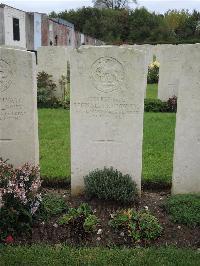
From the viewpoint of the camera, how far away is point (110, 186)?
17.5ft

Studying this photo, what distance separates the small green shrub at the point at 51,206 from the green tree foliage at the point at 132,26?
4694cm

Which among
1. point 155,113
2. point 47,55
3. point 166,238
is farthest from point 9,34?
point 166,238

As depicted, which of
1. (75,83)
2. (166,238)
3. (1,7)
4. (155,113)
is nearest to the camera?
(166,238)

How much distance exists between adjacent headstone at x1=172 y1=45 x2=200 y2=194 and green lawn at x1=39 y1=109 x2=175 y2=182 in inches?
24.5

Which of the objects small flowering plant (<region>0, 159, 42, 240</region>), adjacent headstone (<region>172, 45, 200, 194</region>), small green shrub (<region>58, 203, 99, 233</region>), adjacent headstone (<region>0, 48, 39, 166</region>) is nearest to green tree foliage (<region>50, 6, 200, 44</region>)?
adjacent headstone (<region>0, 48, 39, 166</region>)

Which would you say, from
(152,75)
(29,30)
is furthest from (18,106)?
(29,30)

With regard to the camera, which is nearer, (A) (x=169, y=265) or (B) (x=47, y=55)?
(A) (x=169, y=265)

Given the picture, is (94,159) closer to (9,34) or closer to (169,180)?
(169,180)

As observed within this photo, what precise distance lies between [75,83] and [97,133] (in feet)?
2.66

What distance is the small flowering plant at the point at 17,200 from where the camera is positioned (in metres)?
4.62

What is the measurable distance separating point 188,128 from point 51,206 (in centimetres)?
227

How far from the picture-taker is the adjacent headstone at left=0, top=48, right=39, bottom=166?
18.6 ft

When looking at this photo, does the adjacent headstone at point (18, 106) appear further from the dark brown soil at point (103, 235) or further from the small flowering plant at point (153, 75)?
the small flowering plant at point (153, 75)

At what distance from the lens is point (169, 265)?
4.00 m
